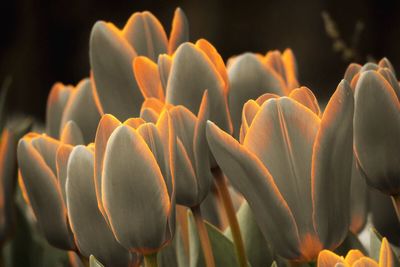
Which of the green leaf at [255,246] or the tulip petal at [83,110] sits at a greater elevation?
the tulip petal at [83,110]

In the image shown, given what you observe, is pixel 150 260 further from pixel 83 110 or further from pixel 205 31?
pixel 205 31

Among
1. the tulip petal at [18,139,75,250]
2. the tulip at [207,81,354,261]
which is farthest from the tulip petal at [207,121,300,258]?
the tulip petal at [18,139,75,250]

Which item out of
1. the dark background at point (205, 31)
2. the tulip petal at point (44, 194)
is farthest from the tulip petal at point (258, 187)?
the dark background at point (205, 31)

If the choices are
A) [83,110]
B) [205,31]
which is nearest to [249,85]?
[83,110]

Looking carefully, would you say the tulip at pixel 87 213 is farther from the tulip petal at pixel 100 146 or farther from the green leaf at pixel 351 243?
the green leaf at pixel 351 243

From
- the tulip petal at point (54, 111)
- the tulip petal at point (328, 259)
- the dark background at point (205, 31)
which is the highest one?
the tulip petal at point (328, 259)

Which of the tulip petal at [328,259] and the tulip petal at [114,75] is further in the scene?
the tulip petal at [114,75]

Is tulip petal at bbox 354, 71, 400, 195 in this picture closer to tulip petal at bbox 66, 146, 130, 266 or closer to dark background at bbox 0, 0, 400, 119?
tulip petal at bbox 66, 146, 130, 266
